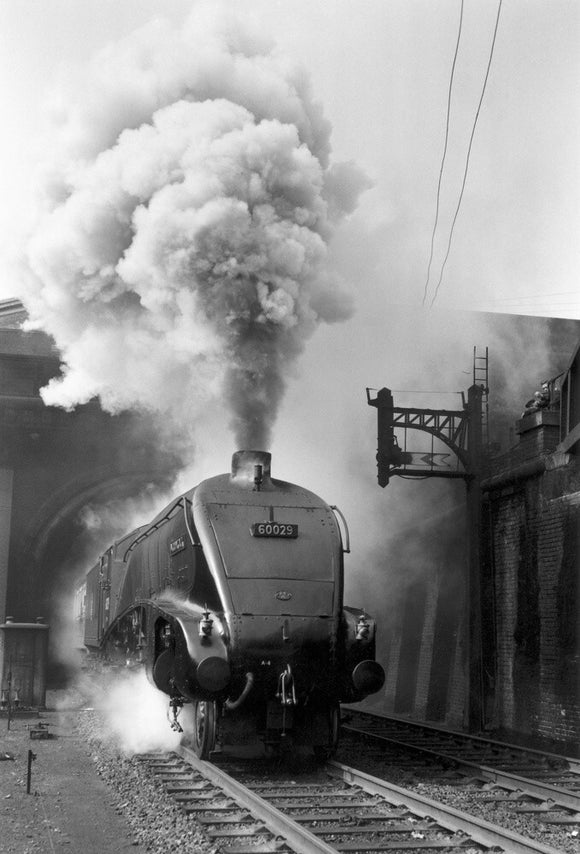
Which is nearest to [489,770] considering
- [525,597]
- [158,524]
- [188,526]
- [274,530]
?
[274,530]

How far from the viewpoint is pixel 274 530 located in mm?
9094

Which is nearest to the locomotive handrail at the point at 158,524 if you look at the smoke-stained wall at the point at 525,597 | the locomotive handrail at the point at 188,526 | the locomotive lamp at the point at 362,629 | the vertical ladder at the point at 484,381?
the locomotive handrail at the point at 188,526

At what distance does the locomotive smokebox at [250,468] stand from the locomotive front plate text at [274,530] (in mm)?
625

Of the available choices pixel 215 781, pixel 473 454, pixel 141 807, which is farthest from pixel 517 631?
pixel 141 807

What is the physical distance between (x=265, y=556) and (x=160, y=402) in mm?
7069

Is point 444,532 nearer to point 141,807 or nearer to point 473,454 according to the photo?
point 473,454

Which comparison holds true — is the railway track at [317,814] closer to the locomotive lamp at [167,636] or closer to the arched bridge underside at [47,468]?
the locomotive lamp at [167,636]

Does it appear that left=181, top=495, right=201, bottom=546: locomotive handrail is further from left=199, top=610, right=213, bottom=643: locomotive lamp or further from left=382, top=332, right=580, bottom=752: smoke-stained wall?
left=382, top=332, right=580, bottom=752: smoke-stained wall

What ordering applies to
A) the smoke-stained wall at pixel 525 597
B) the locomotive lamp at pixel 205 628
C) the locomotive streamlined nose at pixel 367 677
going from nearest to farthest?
the locomotive lamp at pixel 205 628
the locomotive streamlined nose at pixel 367 677
the smoke-stained wall at pixel 525 597

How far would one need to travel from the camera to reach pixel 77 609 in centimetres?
2284

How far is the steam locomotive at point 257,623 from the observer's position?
852 cm

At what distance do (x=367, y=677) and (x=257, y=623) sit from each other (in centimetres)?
120

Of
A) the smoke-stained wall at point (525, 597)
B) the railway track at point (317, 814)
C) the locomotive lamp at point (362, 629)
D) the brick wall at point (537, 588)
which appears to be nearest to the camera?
the railway track at point (317, 814)

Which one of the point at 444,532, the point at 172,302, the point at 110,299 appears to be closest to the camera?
the point at 172,302
